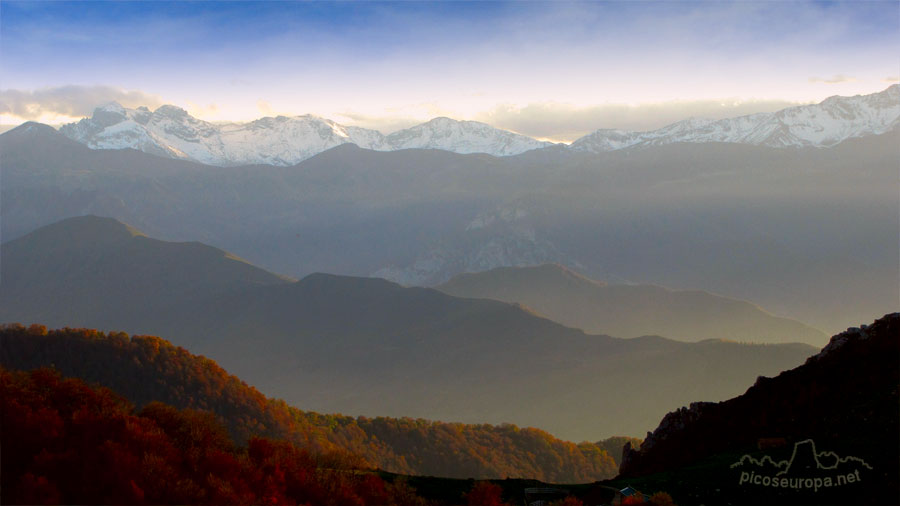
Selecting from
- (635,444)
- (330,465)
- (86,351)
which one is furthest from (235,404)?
(330,465)

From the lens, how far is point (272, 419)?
167250mm

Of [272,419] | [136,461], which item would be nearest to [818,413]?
[136,461]

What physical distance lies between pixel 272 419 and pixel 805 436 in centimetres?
14202

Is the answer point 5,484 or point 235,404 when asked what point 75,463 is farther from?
point 235,404

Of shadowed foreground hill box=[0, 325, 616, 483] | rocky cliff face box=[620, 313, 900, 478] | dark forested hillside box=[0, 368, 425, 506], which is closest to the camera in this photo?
dark forested hillside box=[0, 368, 425, 506]

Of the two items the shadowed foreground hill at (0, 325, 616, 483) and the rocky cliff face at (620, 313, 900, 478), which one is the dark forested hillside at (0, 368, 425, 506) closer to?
Answer: the rocky cliff face at (620, 313, 900, 478)

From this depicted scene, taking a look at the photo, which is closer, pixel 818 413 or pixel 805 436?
pixel 805 436

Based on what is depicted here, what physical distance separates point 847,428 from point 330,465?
2941 cm

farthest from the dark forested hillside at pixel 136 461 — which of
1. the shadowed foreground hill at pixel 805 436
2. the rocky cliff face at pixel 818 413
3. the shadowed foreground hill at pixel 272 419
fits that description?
the shadowed foreground hill at pixel 272 419

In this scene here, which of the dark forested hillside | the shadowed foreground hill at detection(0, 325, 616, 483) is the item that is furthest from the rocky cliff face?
the shadowed foreground hill at detection(0, 325, 616, 483)

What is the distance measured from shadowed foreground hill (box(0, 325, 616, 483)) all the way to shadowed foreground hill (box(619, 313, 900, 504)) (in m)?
121

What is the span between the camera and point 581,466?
180125 mm

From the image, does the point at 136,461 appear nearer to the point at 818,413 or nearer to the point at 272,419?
the point at 818,413

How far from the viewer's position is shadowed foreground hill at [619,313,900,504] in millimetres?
34312
